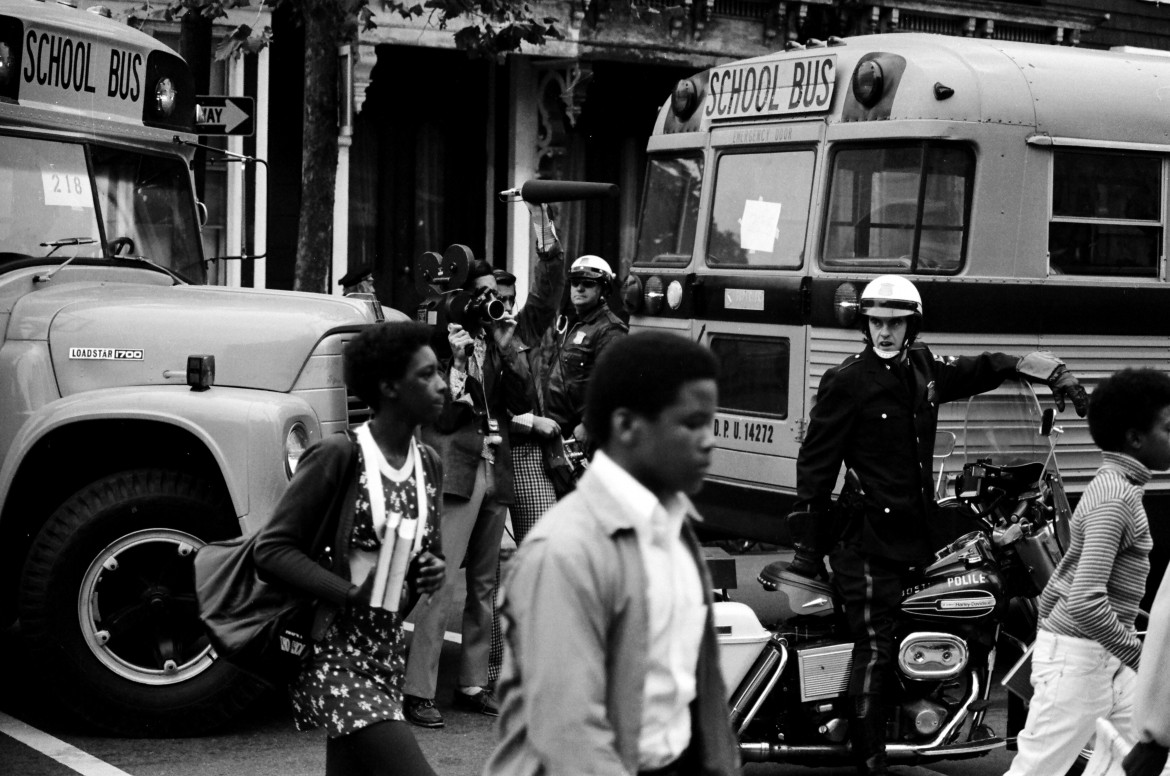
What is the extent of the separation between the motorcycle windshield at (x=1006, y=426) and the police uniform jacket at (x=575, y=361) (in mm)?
1703

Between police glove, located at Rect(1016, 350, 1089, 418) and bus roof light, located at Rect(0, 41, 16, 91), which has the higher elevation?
bus roof light, located at Rect(0, 41, 16, 91)

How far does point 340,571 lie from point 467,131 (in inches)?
520

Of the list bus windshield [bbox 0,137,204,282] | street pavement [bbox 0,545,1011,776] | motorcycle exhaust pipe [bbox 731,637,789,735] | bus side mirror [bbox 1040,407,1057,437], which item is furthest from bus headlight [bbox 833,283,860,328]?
bus windshield [bbox 0,137,204,282]

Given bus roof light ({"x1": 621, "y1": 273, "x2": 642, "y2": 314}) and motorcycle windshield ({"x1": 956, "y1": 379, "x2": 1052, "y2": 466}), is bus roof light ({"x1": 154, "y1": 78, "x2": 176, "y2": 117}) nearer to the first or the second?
bus roof light ({"x1": 621, "y1": 273, "x2": 642, "y2": 314})

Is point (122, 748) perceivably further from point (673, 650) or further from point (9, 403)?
point (673, 650)

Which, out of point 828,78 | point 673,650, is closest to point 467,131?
point 828,78

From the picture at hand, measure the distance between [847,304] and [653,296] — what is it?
1572mm

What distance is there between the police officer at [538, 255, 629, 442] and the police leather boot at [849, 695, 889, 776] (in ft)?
8.00

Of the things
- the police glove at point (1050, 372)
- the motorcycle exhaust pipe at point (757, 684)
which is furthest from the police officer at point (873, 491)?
the police glove at point (1050, 372)

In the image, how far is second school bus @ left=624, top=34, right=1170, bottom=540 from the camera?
26.1ft

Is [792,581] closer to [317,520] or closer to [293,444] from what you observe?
[293,444]

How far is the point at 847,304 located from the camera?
8008mm

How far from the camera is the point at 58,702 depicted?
6.29 meters

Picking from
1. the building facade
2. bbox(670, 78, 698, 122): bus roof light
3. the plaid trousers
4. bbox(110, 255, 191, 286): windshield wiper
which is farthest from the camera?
the building facade
